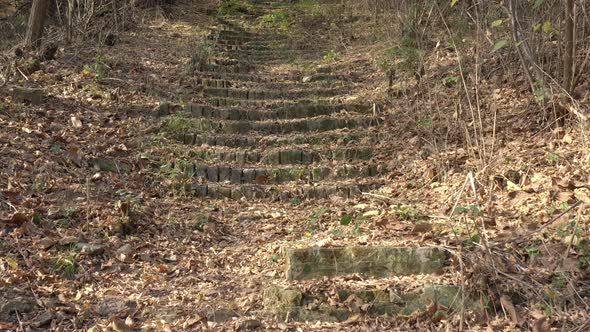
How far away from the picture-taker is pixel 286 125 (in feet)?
24.8

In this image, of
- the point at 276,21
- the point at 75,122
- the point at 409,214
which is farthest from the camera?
the point at 276,21

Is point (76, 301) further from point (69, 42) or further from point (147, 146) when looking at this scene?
point (69, 42)

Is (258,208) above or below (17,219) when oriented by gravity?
below

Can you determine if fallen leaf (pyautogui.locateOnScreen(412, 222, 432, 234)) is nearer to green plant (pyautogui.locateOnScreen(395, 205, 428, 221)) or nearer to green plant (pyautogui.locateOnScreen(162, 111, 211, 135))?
green plant (pyautogui.locateOnScreen(395, 205, 428, 221))

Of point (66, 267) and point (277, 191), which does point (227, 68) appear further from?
point (66, 267)

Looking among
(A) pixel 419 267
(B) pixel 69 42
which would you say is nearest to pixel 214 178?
(A) pixel 419 267

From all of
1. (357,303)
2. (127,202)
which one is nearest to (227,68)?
(127,202)

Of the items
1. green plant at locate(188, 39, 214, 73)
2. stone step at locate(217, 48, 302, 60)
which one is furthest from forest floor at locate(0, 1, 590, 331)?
stone step at locate(217, 48, 302, 60)

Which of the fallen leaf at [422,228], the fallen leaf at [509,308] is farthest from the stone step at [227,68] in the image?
the fallen leaf at [509,308]

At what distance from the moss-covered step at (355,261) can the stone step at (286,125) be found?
12.1 ft

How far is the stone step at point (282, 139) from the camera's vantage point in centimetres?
702

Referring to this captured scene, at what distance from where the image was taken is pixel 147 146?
21.6ft

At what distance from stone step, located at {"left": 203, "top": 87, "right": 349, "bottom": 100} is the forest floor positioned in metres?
0.06

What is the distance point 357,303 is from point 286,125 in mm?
4272
